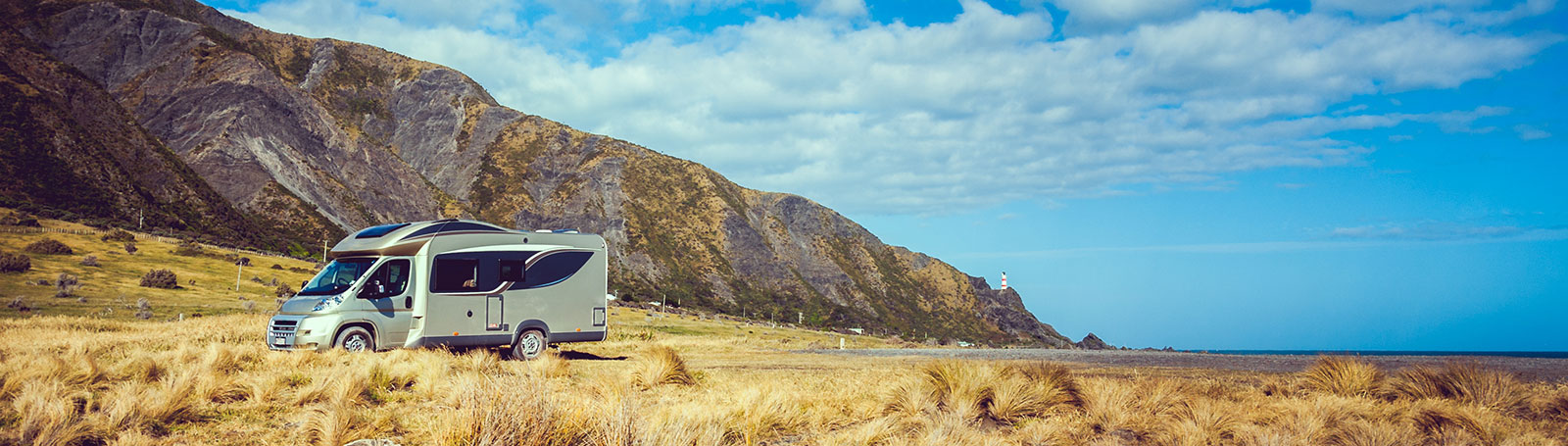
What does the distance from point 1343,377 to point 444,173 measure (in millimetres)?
153581

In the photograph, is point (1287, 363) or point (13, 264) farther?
point (13, 264)

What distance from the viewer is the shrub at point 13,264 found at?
35.6m

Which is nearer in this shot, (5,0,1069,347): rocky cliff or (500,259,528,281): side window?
(500,259,528,281): side window

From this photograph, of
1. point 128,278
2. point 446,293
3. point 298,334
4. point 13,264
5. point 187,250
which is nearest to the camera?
point 298,334

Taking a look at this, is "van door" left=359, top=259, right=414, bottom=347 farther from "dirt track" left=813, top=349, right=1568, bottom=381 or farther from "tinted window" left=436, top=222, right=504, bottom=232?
"dirt track" left=813, top=349, right=1568, bottom=381

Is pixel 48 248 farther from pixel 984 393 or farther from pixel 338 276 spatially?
pixel 984 393

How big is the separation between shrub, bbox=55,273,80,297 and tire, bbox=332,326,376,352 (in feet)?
82.6

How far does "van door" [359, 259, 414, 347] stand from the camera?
52.9 feet

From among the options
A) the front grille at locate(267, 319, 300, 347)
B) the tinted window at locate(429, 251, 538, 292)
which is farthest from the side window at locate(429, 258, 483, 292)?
the front grille at locate(267, 319, 300, 347)

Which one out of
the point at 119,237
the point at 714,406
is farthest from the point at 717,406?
the point at 119,237

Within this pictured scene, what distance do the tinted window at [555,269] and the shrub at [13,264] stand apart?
1264 inches

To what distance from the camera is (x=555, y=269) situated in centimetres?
1806

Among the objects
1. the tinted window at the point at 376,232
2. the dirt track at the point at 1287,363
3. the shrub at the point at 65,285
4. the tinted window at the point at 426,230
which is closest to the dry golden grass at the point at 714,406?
the tinted window at the point at 426,230

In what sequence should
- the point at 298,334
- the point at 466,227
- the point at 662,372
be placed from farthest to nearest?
the point at 466,227
the point at 298,334
the point at 662,372
